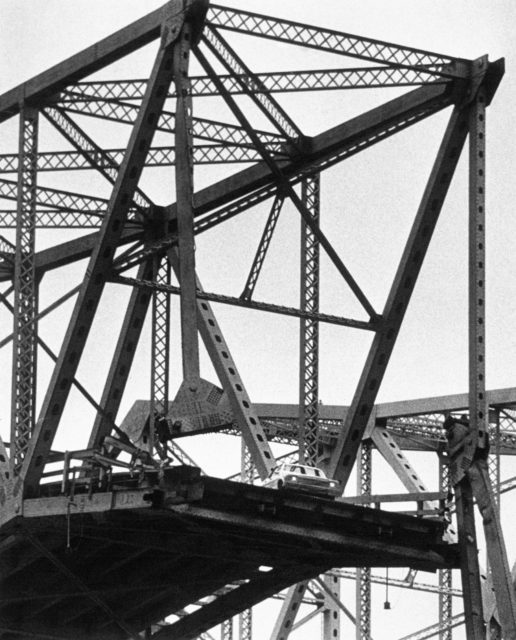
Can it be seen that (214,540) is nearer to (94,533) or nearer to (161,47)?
(94,533)

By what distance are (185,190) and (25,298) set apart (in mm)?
6938

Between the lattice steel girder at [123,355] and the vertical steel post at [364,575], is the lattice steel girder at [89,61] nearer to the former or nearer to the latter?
the lattice steel girder at [123,355]

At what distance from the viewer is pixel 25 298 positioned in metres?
54.1

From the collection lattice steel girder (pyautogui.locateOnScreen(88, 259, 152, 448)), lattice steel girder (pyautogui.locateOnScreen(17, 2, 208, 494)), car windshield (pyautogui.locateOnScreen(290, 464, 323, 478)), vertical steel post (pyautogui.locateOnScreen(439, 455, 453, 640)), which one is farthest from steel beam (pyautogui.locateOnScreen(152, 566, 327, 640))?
vertical steel post (pyautogui.locateOnScreen(439, 455, 453, 640))

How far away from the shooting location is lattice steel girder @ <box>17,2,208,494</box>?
163 ft

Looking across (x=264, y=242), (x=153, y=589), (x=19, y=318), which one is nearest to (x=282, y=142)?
(x=264, y=242)

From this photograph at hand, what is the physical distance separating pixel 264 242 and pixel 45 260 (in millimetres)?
7993

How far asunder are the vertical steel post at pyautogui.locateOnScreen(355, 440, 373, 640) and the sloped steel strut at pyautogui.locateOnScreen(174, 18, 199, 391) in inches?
903

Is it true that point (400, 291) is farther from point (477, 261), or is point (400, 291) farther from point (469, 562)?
point (469, 562)

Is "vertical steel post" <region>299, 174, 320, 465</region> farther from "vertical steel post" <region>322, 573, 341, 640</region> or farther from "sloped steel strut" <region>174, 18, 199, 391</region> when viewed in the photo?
"vertical steel post" <region>322, 573, 341, 640</region>

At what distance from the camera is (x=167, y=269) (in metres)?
56.1

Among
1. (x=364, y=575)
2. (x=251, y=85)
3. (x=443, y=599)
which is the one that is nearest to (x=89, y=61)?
(x=251, y=85)

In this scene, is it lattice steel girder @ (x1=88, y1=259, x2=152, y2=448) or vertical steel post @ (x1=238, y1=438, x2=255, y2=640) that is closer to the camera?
lattice steel girder @ (x1=88, y1=259, x2=152, y2=448)

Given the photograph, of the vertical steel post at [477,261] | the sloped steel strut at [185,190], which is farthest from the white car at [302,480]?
the sloped steel strut at [185,190]
